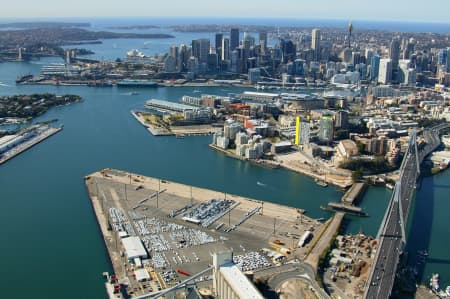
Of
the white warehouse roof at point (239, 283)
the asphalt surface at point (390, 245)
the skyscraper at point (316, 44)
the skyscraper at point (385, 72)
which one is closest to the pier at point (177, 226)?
the white warehouse roof at point (239, 283)

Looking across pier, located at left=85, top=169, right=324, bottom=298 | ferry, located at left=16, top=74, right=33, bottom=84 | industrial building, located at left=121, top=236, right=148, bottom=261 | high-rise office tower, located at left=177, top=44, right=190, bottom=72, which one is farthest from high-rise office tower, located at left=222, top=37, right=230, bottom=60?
industrial building, located at left=121, top=236, right=148, bottom=261

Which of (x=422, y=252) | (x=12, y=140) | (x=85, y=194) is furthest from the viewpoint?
(x=12, y=140)

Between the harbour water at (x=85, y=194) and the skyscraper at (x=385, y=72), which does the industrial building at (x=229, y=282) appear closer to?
the harbour water at (x=85, y=194)

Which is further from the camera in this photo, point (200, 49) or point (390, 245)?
point (200, 49)

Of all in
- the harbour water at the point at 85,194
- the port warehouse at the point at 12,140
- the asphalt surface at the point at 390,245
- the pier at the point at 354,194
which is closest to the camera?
the asphalt surface at the point at 390,245

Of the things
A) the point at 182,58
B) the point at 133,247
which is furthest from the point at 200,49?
the point at 133,247

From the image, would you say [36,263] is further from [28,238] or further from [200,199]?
[200,199]

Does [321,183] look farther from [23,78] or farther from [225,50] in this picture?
[225,50]

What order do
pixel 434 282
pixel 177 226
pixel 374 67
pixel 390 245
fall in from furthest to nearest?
pixel 374 67, pixel 177 226, pixel 390 245, pixel 434 282
